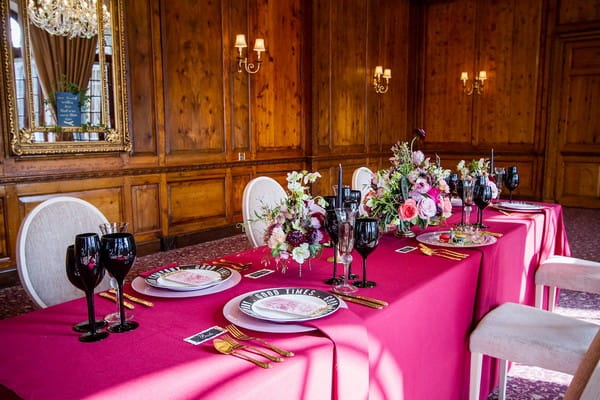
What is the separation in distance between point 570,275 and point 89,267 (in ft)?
7.80

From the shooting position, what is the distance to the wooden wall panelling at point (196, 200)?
5094mm

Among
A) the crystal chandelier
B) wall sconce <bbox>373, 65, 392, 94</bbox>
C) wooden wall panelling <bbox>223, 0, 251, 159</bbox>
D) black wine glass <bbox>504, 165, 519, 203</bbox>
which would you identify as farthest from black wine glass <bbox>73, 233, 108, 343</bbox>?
wall sconce <bbox>373, 65, 392, 94</bbox>

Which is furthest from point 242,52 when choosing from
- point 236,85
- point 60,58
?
point 60,58

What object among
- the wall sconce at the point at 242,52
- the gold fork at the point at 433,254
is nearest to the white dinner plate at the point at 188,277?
the gold fork at the point at 433,254

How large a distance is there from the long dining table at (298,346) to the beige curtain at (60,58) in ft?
10.1

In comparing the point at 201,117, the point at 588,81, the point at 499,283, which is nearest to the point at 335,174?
the point at 201,117

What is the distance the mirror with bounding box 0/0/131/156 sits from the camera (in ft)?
12.6

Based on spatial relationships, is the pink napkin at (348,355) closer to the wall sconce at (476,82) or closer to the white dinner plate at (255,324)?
the white dinner plate at (255,324)

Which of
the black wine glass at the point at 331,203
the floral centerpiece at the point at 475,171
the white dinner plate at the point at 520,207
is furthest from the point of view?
the white dinner plate at the point at 520,207

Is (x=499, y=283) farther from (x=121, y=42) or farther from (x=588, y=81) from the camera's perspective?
(x=588, y=81)

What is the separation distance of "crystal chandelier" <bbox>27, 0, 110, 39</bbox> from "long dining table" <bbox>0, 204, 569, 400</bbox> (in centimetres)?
327

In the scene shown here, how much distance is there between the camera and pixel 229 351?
103 centimetres

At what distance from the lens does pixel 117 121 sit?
4531mm

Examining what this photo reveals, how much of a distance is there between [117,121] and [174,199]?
0.99 meters
